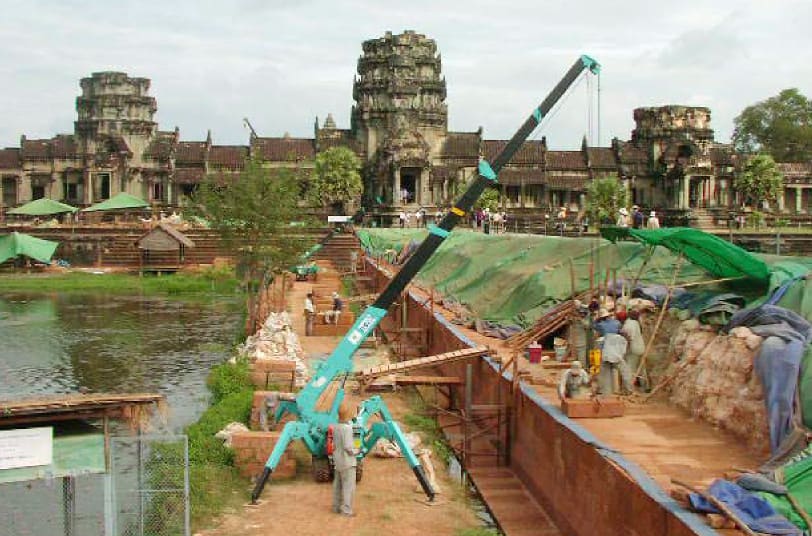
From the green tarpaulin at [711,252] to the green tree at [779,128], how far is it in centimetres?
8215

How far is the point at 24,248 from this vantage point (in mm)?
56219

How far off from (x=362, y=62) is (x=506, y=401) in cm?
6945

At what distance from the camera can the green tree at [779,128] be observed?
307 feet

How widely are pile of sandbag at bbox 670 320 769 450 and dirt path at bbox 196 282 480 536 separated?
12.6 feet

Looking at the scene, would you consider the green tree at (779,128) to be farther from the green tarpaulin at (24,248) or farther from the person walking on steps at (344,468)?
the person walking on steps at (344,468)

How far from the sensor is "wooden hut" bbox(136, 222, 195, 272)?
55.8 m

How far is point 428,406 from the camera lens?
21391mm

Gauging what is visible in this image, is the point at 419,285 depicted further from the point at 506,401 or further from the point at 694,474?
the point at 694,474

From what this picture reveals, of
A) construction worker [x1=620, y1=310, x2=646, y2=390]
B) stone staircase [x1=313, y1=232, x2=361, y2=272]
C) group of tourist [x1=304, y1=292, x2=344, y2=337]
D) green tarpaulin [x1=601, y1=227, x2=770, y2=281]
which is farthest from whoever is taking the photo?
stone staircase [x1=313, y1=232, x2=361, y2=272]

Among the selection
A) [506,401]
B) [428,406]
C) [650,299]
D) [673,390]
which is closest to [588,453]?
[673,390]

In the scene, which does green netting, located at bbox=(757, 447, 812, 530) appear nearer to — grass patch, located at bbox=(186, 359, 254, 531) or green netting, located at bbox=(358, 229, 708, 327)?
grass patch, located at bbox=(186, 359, 254, 531)

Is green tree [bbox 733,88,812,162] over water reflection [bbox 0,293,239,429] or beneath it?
over

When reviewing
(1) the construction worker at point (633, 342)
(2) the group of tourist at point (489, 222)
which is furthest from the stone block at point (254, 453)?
(2) the group of tourist at point (489, 222)

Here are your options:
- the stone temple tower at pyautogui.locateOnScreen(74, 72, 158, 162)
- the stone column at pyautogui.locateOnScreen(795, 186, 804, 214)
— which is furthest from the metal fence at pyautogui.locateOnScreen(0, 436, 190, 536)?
the stone column at pyautogui.locateOnScreen(795, 186, 804, 214)
